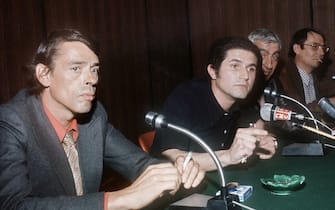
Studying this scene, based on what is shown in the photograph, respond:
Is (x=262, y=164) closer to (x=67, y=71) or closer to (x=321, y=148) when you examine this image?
(x=321, y=148)

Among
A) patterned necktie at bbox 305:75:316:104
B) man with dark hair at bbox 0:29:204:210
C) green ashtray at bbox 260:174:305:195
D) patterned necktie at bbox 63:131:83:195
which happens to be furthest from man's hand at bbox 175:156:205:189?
patterned necktie at bbox 305:75:316:104

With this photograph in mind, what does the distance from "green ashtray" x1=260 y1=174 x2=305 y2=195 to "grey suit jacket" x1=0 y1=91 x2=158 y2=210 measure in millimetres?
587

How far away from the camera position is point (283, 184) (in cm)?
179

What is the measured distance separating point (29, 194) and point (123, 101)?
3.27 meters

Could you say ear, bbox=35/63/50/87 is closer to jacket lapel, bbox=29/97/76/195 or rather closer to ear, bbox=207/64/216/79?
jacket lapel, bbox=29/97/76/195

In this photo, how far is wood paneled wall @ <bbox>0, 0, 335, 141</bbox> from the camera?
3.52 meters

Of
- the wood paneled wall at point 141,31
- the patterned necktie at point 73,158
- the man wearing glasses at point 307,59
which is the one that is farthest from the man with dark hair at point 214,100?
the man wearing glasses at point 307,59

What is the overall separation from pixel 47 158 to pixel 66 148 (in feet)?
0.63

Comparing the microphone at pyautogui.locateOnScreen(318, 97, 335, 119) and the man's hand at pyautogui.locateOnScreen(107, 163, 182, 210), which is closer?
the man's hand at pyautogui.locateOnScreen(107, 163, 182, 210)

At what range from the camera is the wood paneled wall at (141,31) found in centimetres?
352

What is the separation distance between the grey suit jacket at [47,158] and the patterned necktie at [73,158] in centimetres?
2

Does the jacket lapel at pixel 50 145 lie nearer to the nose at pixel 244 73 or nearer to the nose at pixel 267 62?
the nose at pixel 244 73

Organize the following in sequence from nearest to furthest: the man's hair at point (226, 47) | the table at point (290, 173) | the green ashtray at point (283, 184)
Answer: the table at point (290, 173) < the green ashtray at point (283, 184) < the man's hair at point (226, 47)

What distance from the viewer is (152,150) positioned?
2.70 m
